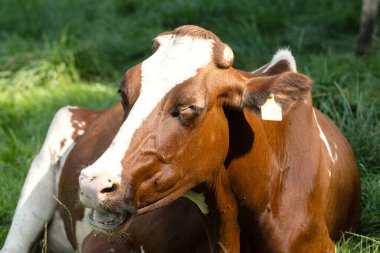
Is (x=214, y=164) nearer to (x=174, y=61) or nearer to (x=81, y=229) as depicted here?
(x=174, y=61)

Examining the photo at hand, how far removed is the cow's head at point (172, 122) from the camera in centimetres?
338

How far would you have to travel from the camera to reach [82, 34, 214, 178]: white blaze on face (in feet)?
11.1

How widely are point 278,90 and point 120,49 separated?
554 centimetres

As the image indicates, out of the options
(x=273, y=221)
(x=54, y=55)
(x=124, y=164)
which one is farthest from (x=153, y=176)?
(x=54, y=55)

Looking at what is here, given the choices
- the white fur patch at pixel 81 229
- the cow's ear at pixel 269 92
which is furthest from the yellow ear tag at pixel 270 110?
the white fur patch at pixel 81 229

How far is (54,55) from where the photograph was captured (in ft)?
28.8

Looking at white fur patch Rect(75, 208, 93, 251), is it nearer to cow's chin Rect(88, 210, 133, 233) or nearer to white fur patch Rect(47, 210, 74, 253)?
white fur patch Rect(47, 210, 74, 253)

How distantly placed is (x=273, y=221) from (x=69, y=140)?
200 cm

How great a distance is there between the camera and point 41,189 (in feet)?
18.2

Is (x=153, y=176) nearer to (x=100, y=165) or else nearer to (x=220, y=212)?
(x=100, y=165)

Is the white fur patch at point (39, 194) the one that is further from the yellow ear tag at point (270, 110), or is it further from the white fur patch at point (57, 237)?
the yellow ear tag at point (270, 110)

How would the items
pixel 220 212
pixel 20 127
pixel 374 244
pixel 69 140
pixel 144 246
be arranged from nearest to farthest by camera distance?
pixel 220 212 < pixel 144 246 < pixel 374 244 < pixel 69 140 < pixel 20 127

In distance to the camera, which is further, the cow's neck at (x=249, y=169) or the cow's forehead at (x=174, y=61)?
the cow's neck at (x=249, y=169)

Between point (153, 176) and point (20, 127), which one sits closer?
point (153, 176)
